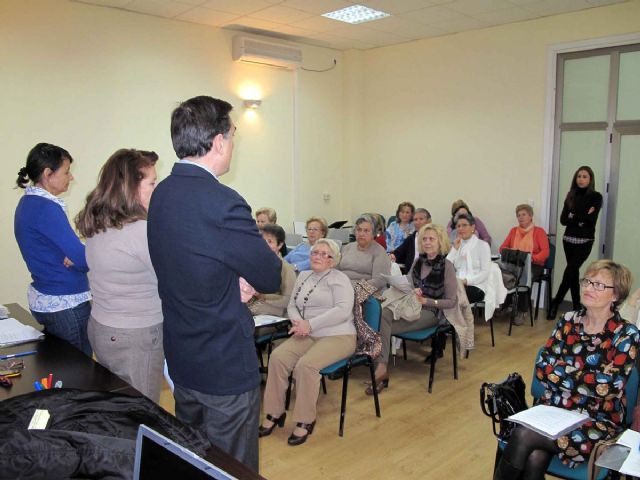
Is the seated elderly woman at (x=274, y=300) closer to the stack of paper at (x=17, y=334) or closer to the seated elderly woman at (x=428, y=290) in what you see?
the seated elderly woman at (x=428, y=290)

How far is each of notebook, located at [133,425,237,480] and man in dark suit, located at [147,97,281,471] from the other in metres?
0.64

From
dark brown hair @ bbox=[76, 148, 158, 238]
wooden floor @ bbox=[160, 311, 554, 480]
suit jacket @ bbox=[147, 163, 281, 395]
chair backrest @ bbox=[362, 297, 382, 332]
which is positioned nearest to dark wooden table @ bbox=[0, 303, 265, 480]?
suit jacket @ bbox=[147, 163, 281, 395]

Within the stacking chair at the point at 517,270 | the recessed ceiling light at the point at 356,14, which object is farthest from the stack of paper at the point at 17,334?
the recessed ceiling light at the point at 356,14

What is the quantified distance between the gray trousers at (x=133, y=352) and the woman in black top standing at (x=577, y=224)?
5104 mm

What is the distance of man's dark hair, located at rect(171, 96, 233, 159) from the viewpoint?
157 cm

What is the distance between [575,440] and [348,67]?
22.3ft

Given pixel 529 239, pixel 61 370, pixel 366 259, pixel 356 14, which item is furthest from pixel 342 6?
pixel 61 370

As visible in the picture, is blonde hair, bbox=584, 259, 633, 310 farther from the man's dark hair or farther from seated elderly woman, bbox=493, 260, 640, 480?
the man's dark hair

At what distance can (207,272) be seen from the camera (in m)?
1.53

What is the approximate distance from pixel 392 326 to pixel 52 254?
2466 millimetres

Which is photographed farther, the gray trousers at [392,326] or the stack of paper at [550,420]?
the gray trousers at [392,326]

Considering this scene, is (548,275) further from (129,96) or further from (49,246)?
(49,246)

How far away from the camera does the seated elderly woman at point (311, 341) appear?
10.9 feet

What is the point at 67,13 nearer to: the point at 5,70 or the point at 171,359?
the point at 5,70
